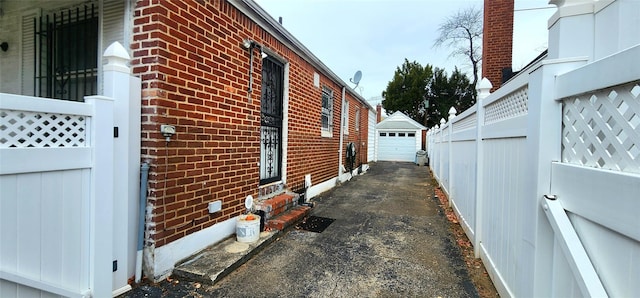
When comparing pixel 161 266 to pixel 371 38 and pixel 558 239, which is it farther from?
pixel 371 38

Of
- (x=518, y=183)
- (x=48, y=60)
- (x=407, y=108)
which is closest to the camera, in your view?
(x=518, y=183)

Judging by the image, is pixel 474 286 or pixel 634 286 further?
pixel 474 286

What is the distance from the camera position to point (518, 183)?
2.18 metres

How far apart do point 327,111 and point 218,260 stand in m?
5.57

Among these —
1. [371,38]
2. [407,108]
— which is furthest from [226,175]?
[407,108]

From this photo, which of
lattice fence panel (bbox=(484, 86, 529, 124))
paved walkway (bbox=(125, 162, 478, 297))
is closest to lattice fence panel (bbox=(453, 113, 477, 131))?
lattice fence panel (bbox=(484, 86, 529, 124))

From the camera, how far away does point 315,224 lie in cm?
473

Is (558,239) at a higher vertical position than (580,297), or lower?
higher

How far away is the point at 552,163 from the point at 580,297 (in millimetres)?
727

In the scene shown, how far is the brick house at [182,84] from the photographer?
270 centimetres

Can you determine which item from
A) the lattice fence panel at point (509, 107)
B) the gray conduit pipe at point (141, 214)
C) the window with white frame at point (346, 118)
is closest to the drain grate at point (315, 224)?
the gray conduit pipe at point (141, 214)

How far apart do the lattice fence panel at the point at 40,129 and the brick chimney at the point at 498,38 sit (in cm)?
830

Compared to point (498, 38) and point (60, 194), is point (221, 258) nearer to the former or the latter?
point (60, 194)

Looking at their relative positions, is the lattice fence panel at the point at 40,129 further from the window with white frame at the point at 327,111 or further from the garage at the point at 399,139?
the garage at the point at 399,139
